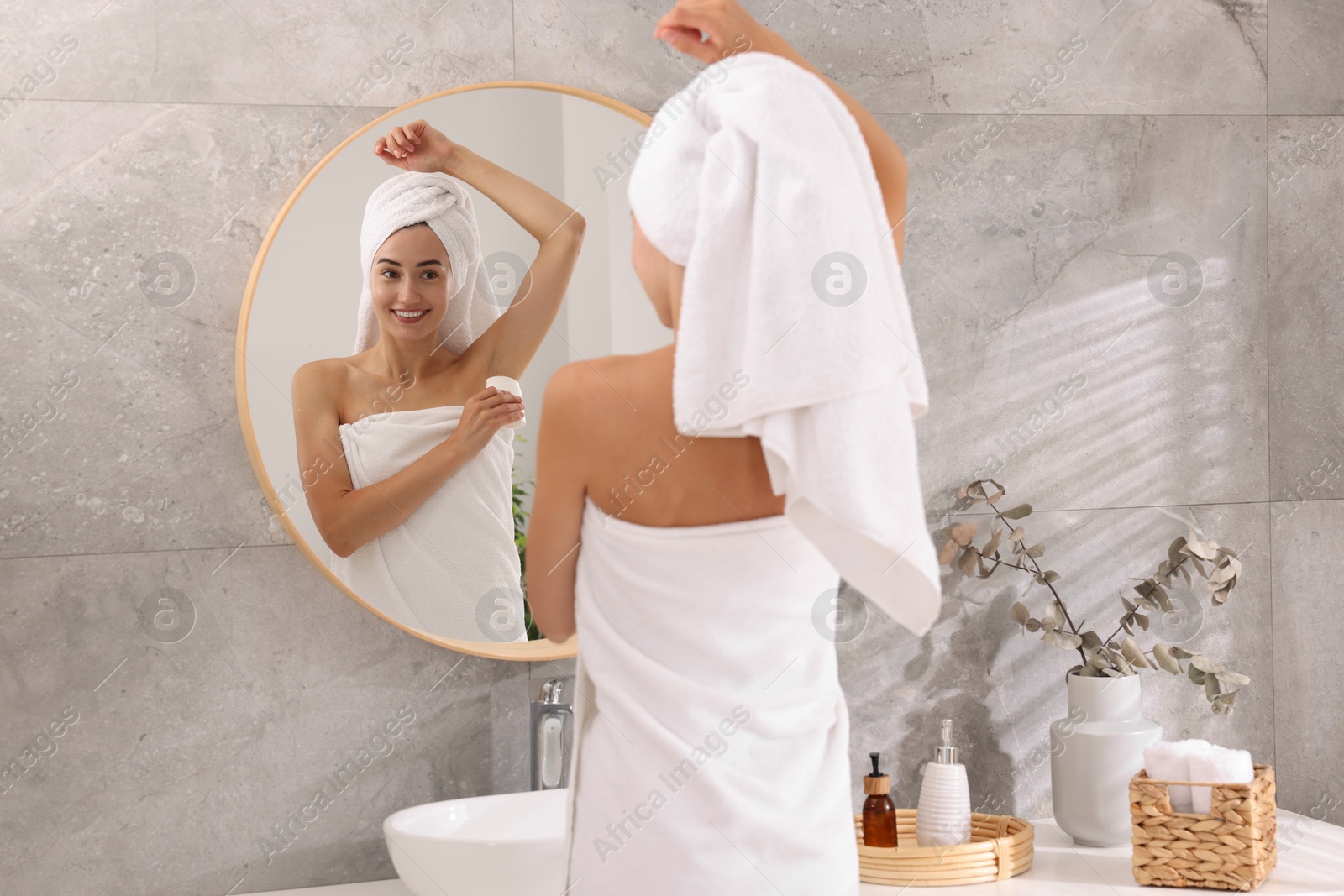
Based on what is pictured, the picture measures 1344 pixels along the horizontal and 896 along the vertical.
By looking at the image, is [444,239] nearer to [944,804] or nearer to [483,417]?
[483,417]

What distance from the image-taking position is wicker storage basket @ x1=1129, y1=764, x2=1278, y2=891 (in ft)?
4.65

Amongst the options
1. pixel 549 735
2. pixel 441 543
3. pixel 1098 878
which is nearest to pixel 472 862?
pixel 549 735

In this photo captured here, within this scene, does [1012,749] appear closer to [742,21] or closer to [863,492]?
[863,492]

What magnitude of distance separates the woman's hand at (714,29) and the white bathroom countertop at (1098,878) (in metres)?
1.07

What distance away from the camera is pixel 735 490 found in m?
0.91

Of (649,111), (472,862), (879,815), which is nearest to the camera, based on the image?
(472,862)

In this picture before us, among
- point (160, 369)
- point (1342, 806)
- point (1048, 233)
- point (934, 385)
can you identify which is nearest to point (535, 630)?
point (160, 369)

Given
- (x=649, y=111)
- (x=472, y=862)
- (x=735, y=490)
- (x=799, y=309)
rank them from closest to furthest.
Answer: (x=799, y=309) → (x=735, y=490) → (x=472, y=862) → (x=649, y=111)

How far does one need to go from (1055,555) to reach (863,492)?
3.64 feet

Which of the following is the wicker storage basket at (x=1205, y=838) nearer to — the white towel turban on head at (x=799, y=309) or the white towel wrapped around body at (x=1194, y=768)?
the white towel wrapped around body at (x=1194, y=768)

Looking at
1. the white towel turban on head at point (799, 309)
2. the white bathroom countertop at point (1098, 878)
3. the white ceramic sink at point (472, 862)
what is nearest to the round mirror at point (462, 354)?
the white ceramic sink at point (472, 862)

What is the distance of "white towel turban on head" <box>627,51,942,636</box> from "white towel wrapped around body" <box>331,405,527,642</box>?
70 centimetres

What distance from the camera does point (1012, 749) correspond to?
175cm

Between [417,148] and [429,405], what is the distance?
35cm
